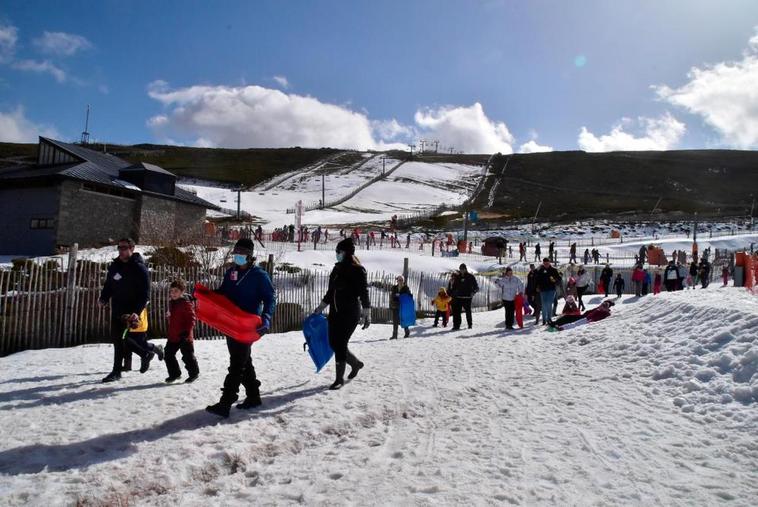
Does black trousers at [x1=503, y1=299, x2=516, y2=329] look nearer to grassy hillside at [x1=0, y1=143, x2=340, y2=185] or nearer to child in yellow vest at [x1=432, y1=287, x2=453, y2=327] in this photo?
child in yellow vest at [x1=432, y1=287, x2=453, y2=327]

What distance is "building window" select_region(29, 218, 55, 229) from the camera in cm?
2502

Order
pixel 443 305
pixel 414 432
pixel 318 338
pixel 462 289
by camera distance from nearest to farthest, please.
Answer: pixel 414 432
pixel 318 338
pixel 462 289
pixel 443 305

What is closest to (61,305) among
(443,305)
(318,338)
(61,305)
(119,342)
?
(61,305)

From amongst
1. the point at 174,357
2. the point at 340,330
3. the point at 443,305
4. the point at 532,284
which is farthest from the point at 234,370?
the point at 532,284

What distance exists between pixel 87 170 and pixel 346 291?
27092 mm

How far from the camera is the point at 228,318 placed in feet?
15.2

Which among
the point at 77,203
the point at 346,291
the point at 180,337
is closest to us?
the point at 346,291

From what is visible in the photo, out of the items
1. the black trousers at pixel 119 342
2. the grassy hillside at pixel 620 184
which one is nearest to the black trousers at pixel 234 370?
the black trousers at pixel 119 342

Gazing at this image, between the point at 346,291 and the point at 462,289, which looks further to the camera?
the point at 462,289

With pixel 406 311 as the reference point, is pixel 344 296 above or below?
above

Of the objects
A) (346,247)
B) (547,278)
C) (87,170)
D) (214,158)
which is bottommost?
(547,278)

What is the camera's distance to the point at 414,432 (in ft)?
14.9

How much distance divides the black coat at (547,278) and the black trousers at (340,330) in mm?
7478

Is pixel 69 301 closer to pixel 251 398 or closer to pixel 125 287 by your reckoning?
pixel 125 287
